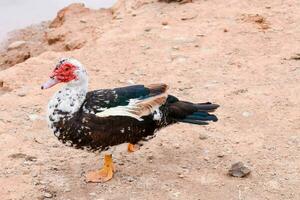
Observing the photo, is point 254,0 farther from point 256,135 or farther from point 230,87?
point 256,135

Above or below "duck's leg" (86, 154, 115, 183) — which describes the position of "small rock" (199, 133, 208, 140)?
below

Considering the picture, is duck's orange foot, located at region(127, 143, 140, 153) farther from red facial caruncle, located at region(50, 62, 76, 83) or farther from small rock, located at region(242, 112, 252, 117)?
small rock, located at region(242, 112, 252, 117)

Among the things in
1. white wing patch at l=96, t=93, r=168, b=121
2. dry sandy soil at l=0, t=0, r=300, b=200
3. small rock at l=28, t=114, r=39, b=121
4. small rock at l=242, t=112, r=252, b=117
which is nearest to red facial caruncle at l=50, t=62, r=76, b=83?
white wing patch at l=96, t=93, r=168, b=121

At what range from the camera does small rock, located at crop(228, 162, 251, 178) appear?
482 cm

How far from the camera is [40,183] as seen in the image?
476 centimetres

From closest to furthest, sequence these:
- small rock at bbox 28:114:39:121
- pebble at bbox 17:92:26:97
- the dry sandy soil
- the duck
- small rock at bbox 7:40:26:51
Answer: the duck
the dry sandy soil
small rock at bbox 28:114:39:121
pebble at bbox 17:92:26:97
small rock at bbox 7:40:26:51

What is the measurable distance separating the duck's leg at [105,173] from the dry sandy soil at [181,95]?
5 cm

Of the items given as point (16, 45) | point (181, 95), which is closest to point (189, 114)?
point (181, 95)

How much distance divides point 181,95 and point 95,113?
1576 millimetres

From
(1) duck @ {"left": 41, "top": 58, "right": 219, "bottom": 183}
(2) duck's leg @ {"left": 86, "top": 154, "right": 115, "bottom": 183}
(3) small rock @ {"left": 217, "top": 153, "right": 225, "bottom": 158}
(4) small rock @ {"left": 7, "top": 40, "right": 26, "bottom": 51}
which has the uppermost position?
(1) duck @ {"left": 41, "top": 58, "right": 219, "bottom": 183}

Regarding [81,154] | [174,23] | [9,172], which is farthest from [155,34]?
[9,172]

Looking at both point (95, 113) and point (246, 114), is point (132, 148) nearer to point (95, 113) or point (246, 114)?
point (95, 113)

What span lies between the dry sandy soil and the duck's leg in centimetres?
5

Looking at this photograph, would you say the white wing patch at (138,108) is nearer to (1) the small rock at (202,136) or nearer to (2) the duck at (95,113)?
(2) the duck at (95,113)
